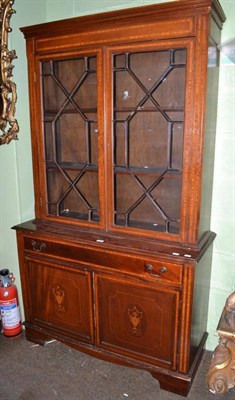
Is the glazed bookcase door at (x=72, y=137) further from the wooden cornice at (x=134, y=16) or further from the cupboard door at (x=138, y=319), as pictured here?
the cupboard door at (x=138, y=319)

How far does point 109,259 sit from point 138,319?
0.37m

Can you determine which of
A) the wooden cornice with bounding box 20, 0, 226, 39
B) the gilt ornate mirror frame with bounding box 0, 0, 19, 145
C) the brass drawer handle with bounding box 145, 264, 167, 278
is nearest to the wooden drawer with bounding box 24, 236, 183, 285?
the brass drawer handle with bounding box 145, 264, 167, 278

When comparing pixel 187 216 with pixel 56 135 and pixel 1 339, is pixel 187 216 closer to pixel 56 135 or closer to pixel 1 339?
pixel 56 135

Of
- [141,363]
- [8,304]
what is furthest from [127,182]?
[8,304]

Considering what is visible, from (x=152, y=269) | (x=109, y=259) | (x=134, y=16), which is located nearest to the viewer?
(x=134, y=16)

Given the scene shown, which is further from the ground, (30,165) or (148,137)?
(148,137)

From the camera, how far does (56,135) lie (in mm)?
1918

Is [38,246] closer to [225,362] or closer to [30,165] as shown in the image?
[30,165]

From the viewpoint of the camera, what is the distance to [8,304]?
7.07ft

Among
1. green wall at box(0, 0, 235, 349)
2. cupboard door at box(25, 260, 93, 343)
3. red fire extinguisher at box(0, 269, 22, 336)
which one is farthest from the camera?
red fire extinguisher at box(0, 269, 22, 336)

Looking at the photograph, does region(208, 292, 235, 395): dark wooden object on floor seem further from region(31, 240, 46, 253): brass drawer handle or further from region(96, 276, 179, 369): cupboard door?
region(31, 240, 46, 253): brass drawer handle

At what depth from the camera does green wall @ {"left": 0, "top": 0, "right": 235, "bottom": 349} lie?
5.63 ft

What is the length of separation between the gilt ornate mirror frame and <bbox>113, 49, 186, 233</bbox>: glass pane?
0.65 meters

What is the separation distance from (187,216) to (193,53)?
75 centimetres
